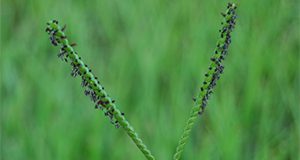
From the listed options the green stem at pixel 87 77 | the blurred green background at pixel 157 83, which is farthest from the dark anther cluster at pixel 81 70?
the blurred green background at pixel 157 83

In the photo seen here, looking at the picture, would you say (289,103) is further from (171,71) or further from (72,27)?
(72,27)

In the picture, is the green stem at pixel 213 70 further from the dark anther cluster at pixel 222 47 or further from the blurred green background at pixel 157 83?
the blurred green background at pixel 157 83

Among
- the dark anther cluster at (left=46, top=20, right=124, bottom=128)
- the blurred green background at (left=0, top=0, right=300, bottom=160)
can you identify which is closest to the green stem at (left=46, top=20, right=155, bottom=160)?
the dark anther cluster at (left=46, top=20, right=124, bottom=128)

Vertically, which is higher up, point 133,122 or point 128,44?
point 128,44

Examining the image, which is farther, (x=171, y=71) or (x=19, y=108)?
(x=171, y=71)

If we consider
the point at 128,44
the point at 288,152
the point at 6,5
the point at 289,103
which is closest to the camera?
the point at 288,152

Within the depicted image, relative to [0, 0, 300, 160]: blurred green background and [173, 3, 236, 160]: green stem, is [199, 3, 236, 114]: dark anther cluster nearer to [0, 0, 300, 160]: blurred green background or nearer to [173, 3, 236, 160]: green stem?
[173, 3, 236, 160]: green stem

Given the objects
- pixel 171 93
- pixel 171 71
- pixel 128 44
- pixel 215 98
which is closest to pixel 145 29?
pixel 128 44

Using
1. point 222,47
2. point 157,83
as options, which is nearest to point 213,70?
point 222,47
